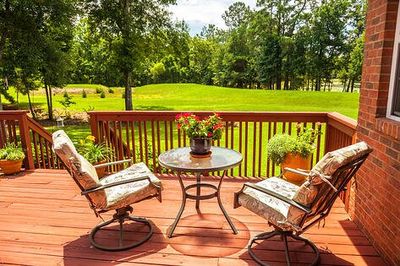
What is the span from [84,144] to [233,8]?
3892 cm

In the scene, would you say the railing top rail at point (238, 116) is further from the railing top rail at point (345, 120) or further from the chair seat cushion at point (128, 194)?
the chair seat cushion at point (128, 194)

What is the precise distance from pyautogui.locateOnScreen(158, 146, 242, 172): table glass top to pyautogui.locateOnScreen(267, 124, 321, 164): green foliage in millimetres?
838

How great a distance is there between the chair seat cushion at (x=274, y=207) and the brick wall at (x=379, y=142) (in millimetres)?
721

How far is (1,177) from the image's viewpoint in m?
4.48

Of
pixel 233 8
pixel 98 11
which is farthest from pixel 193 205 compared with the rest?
pixel 233 8

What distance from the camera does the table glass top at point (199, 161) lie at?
2759 millimetres

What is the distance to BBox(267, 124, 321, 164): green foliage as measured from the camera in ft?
12.6

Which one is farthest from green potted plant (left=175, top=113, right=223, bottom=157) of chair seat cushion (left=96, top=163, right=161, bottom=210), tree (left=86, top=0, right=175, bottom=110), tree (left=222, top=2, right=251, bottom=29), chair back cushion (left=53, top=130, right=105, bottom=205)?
tree (left=222, top=2, right=251, bottom=29)

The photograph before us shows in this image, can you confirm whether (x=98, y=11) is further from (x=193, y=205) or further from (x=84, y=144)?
(x=193, y=205)

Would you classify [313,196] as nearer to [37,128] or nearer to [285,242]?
[285,242]

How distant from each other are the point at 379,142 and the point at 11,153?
4.88 metres

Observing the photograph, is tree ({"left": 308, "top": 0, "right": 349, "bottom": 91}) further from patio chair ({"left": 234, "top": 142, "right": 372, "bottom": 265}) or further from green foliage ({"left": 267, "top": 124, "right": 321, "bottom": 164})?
patio chair ({"left": 234, "top": 142, "right": 372, "bottom": 265})

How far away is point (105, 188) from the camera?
2.44 m

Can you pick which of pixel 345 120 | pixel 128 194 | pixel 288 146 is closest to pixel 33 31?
pixel 128 194
